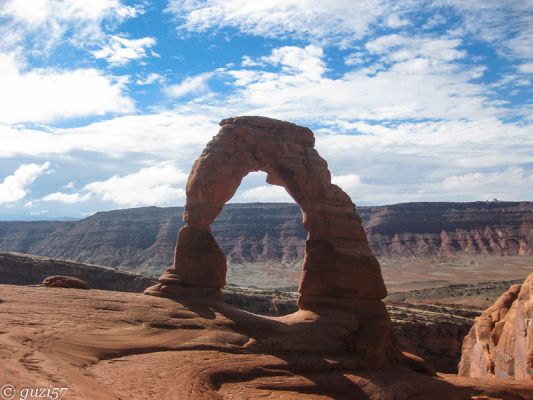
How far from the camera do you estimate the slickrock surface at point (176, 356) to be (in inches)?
567

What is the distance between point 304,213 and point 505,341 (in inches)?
452

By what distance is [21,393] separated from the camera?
33.3 ft

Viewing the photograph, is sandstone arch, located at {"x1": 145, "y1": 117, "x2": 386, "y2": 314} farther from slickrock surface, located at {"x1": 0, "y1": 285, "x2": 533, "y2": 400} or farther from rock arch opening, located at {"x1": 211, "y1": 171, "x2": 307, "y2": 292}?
rock arch opening, located at {"x1": 211, "y1": 171, "x2": 307, "y2": 292}

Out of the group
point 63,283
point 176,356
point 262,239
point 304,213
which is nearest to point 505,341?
point 304,213

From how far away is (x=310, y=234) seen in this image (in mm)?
25141

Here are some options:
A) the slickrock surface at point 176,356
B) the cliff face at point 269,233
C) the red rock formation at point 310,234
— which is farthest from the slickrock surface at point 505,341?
the cliff face at point 269,233

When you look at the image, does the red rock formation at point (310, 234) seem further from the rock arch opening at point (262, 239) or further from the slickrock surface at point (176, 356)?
the rock arch opening at point (262, 239)

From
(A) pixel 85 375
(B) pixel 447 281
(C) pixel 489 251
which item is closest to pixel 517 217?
(C) pixel 489 251

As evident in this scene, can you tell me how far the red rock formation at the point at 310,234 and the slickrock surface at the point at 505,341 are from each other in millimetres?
5875

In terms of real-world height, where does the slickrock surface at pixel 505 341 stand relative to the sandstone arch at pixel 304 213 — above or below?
below

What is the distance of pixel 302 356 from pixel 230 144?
9781mm

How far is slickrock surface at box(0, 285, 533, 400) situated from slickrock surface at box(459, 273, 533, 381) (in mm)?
1823

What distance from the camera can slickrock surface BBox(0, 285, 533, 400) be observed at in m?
14.4

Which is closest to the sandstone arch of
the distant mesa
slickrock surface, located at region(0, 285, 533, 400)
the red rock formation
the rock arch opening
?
the red rock formation
